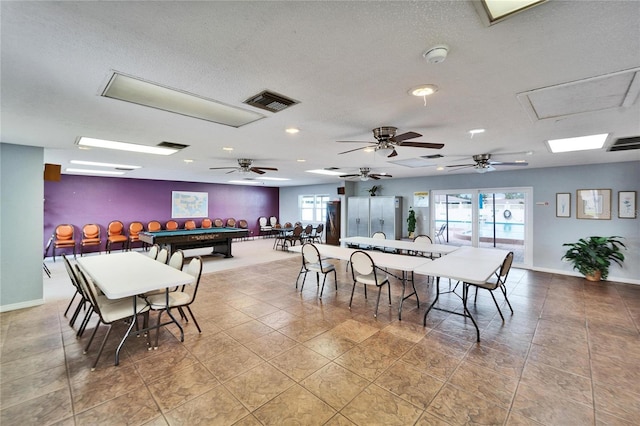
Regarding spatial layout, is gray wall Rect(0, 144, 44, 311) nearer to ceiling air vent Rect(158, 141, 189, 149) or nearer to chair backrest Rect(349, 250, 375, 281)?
ceiling air vent Rect(158, 141, 189, 149)

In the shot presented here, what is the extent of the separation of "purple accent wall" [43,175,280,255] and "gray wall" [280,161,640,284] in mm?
8291

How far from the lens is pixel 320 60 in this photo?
170cm

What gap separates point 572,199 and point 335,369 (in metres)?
6.90

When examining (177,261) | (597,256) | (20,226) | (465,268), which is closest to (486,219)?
(597,256)

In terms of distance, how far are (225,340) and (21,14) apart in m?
3.01

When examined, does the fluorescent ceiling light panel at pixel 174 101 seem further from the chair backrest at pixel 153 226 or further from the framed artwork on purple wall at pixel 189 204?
the framed artwork on purple wall at pixel 189 204

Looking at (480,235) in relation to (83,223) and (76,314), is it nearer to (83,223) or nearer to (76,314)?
(76,314)

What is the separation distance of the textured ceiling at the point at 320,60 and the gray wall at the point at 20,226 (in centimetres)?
124

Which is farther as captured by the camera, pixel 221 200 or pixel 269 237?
pixel 269 237

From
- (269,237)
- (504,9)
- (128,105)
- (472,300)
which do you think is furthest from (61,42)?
(269,237)

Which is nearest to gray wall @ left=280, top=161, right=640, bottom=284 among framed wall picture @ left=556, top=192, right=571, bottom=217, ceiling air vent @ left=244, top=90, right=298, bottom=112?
framed wall picture @ left=556, top=192, right=571, bottom=217

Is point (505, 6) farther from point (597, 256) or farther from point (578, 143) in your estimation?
point (597, 256)

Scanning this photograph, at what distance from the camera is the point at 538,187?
6.46 metres

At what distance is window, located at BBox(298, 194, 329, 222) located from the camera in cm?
1141
